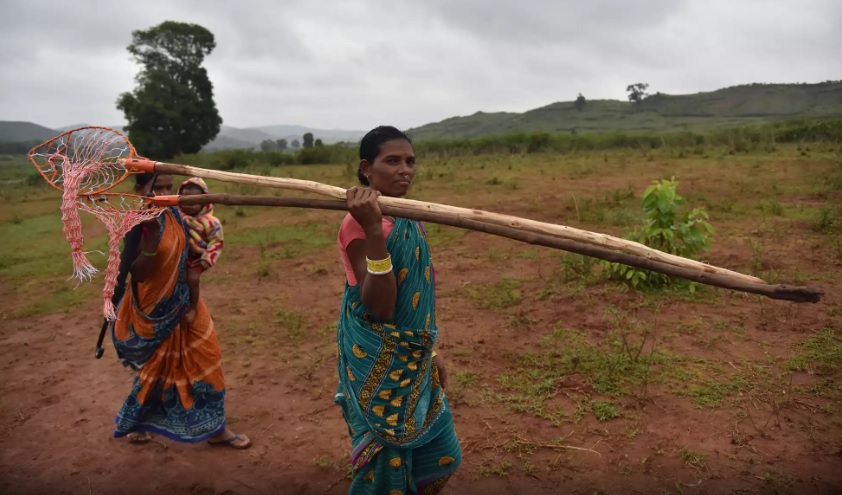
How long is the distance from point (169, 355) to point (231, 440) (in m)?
0.65

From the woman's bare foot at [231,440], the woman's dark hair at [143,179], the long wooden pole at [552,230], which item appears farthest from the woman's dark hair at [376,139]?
the woman's bare foot at [231,440]

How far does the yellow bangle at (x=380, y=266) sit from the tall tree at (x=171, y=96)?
101 feet

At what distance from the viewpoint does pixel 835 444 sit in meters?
2.88

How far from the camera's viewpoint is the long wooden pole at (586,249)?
1.31m

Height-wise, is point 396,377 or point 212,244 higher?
point 212,244

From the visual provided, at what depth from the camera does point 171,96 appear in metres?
29.9

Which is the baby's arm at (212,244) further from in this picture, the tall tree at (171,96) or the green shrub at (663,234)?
the tall tree at (171,96)

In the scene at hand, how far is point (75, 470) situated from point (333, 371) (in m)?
1.73

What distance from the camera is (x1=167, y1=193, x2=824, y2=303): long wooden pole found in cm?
131

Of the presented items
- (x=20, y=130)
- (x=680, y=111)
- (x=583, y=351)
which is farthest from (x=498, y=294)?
(x=20, y=130)

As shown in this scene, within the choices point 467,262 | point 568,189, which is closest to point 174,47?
point 568,189

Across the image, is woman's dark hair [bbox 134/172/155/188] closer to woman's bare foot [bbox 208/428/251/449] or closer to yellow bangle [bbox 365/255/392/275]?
woman's bare foot [bbox 208/428/251/449]

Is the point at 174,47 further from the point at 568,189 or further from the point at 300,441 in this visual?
the point at 300,441

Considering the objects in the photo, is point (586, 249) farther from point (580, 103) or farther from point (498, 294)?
point (580, 103)
